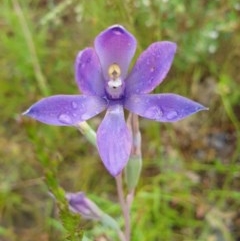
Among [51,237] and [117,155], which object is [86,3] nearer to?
[51,237]

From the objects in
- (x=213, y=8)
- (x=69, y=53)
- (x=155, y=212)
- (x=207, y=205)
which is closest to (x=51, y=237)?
(x=155, y=212)

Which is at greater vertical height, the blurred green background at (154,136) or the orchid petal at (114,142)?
the orchid petal at (114,142)

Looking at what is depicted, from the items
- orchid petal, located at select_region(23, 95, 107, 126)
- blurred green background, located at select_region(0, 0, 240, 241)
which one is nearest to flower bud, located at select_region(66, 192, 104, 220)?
orchid petal, located at select_region(23, 95, 107, 126)

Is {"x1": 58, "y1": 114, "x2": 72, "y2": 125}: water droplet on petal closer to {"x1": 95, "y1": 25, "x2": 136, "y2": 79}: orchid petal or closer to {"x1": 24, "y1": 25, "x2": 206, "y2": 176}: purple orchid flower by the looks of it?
{"x1": 24, "y1": 25, "x2": 206, "y2": 176}: purple orchid flower

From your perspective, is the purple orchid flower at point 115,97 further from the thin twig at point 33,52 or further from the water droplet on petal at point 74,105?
the thin twig at point 33,52

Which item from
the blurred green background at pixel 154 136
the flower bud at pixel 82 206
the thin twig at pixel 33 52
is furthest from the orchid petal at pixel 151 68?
the thin twig at pixel 33 52

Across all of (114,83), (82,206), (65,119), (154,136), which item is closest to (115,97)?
(114,83)

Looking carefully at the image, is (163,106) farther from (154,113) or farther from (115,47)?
(115,47)
